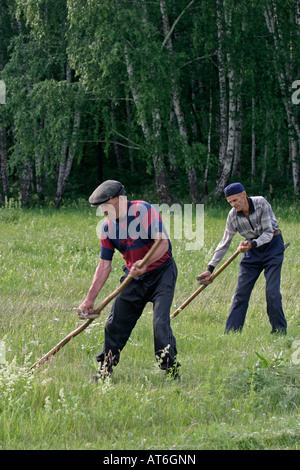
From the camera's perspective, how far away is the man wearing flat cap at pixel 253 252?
6461mm

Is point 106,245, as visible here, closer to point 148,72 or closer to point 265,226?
point 265,226

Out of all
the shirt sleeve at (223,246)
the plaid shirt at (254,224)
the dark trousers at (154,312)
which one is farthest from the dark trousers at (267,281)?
the dark trousers at (154,312)

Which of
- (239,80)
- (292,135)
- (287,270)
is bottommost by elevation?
(287,270)

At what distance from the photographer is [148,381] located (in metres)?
4.90

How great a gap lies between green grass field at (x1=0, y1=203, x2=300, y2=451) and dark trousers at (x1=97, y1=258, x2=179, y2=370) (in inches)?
9.1

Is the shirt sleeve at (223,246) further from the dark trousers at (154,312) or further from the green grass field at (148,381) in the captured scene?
the dark trousers at (154,312)

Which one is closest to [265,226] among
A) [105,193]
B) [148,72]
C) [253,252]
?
[253,252]

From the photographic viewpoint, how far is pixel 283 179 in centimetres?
2455

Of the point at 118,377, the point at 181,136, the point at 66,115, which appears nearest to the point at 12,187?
the point at 66,115

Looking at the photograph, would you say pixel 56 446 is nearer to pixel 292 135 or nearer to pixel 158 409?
pixel 158 409

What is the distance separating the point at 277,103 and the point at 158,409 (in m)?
16.4

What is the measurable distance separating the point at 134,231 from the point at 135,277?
381mm

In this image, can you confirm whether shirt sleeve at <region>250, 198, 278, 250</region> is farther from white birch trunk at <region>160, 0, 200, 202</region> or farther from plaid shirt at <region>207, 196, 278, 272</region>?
white birch trunk at <region>160, 0, 200, 202</region>

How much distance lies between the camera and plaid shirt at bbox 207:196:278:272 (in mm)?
6512
